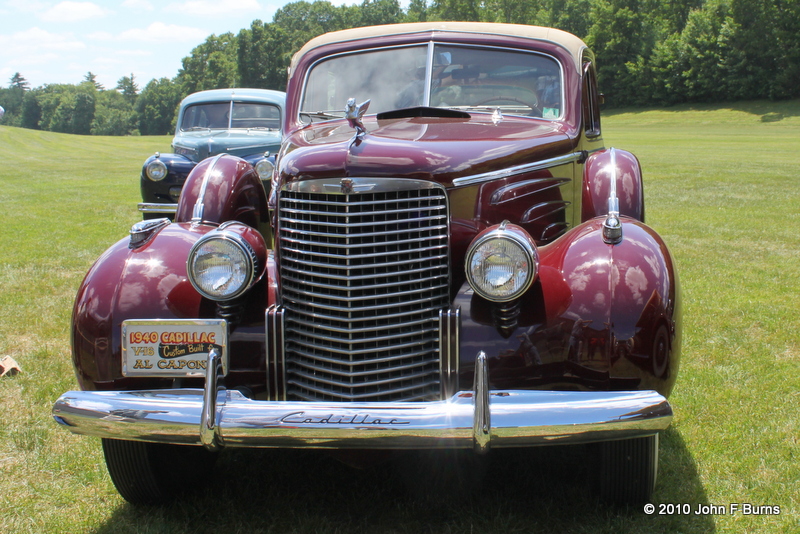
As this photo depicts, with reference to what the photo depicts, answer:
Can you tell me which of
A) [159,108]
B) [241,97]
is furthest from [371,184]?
[159,108]

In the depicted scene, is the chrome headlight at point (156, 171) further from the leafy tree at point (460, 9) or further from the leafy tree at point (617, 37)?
the leafy tree at point (460, 9)

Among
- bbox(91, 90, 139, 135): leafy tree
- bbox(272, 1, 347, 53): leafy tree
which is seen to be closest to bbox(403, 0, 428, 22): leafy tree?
bbox(272, 1, 347, 53): leafy tree

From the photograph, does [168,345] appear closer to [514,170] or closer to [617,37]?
[514,170]

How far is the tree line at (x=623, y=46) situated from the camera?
48625mm

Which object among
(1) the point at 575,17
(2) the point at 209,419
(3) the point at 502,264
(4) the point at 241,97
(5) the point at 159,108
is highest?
(1) the point at 575,17

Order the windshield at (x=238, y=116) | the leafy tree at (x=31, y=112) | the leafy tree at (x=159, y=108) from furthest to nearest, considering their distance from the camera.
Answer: the leafy tree at (x=31, y=112) < the leafy tree at (x=159, y=108) < the windshield at (x=238, y=116)

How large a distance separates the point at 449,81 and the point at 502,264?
154cm

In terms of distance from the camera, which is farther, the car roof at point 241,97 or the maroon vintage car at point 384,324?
the car roof at point 241,97

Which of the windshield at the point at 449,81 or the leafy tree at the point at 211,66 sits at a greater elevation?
the leafy tree at the point at 211,66

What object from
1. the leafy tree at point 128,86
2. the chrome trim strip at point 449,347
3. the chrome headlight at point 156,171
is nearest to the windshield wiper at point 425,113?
the chrome trim strip at point 449,347

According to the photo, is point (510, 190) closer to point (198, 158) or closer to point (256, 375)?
point (256, 375)

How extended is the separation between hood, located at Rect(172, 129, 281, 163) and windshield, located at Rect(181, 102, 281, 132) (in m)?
0.28

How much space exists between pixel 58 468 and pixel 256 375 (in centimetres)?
131

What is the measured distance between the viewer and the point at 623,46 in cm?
5956
